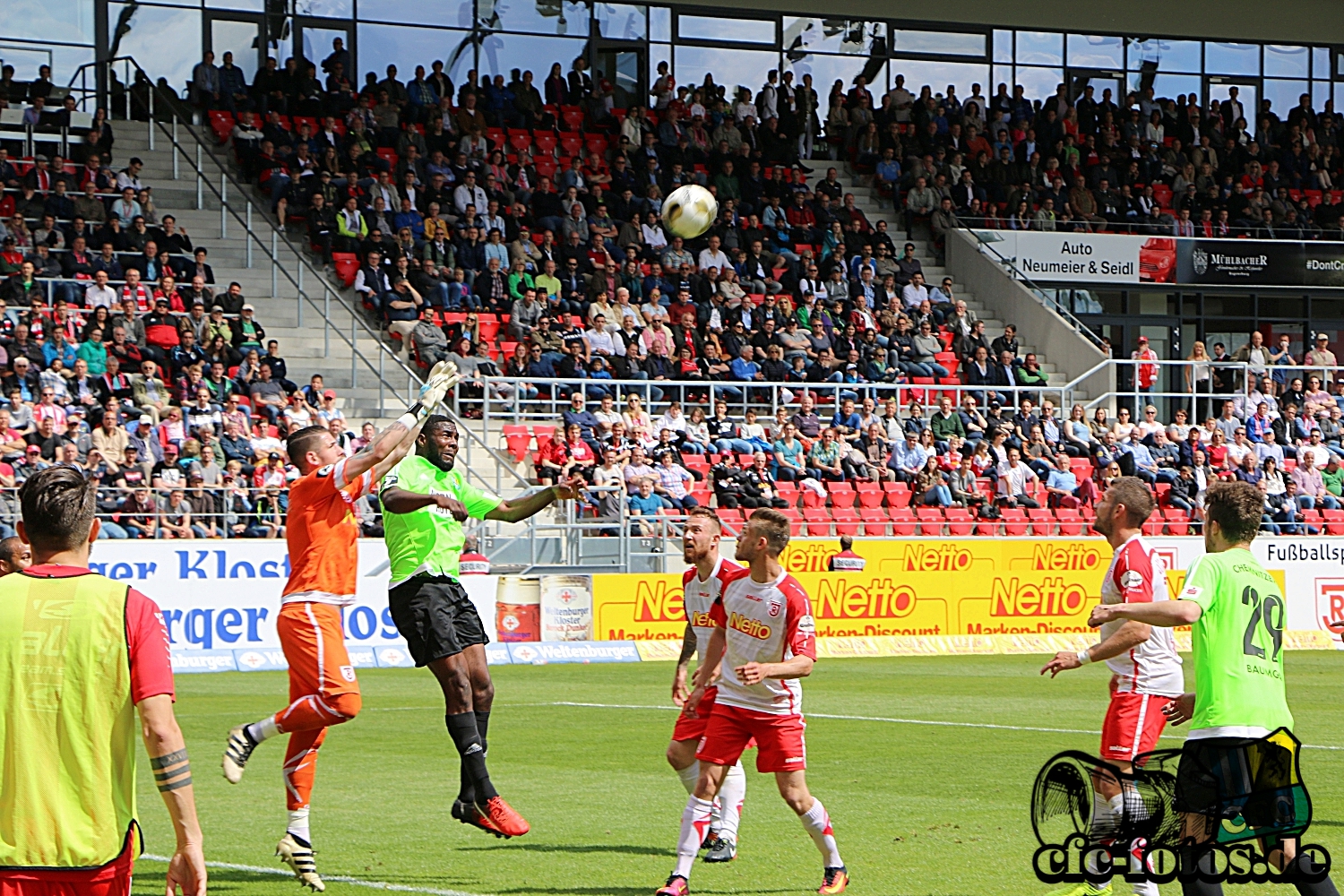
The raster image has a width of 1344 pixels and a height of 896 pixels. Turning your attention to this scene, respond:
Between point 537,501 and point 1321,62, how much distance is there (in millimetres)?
39209

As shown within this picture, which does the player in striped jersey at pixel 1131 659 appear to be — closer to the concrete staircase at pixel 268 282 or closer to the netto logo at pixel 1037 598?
the netto logo at pixel 1037 598

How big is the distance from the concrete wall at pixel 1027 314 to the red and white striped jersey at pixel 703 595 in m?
25.5

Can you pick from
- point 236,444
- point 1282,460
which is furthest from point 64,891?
point 1282,460

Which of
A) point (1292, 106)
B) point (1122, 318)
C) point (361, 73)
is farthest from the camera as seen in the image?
point (1292, 106)

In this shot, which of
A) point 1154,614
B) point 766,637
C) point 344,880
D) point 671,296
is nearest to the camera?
point 1154,614

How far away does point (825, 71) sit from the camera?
4016 cm

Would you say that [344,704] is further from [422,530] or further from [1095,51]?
[1095,51]

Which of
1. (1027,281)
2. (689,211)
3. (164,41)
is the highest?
(164,41)

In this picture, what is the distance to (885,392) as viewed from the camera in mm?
31562

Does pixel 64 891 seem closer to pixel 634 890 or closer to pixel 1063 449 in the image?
pixel 634 890

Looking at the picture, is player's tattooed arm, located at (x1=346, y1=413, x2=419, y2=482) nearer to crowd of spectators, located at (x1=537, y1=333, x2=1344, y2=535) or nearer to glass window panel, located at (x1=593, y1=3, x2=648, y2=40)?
crowd of spectators, located at (x1=537, y1=333, x2=1344, y2=535)

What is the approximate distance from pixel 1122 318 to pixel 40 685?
37.0 metres

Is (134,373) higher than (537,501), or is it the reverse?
(134,373)

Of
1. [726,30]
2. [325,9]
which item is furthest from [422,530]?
[726,30]
